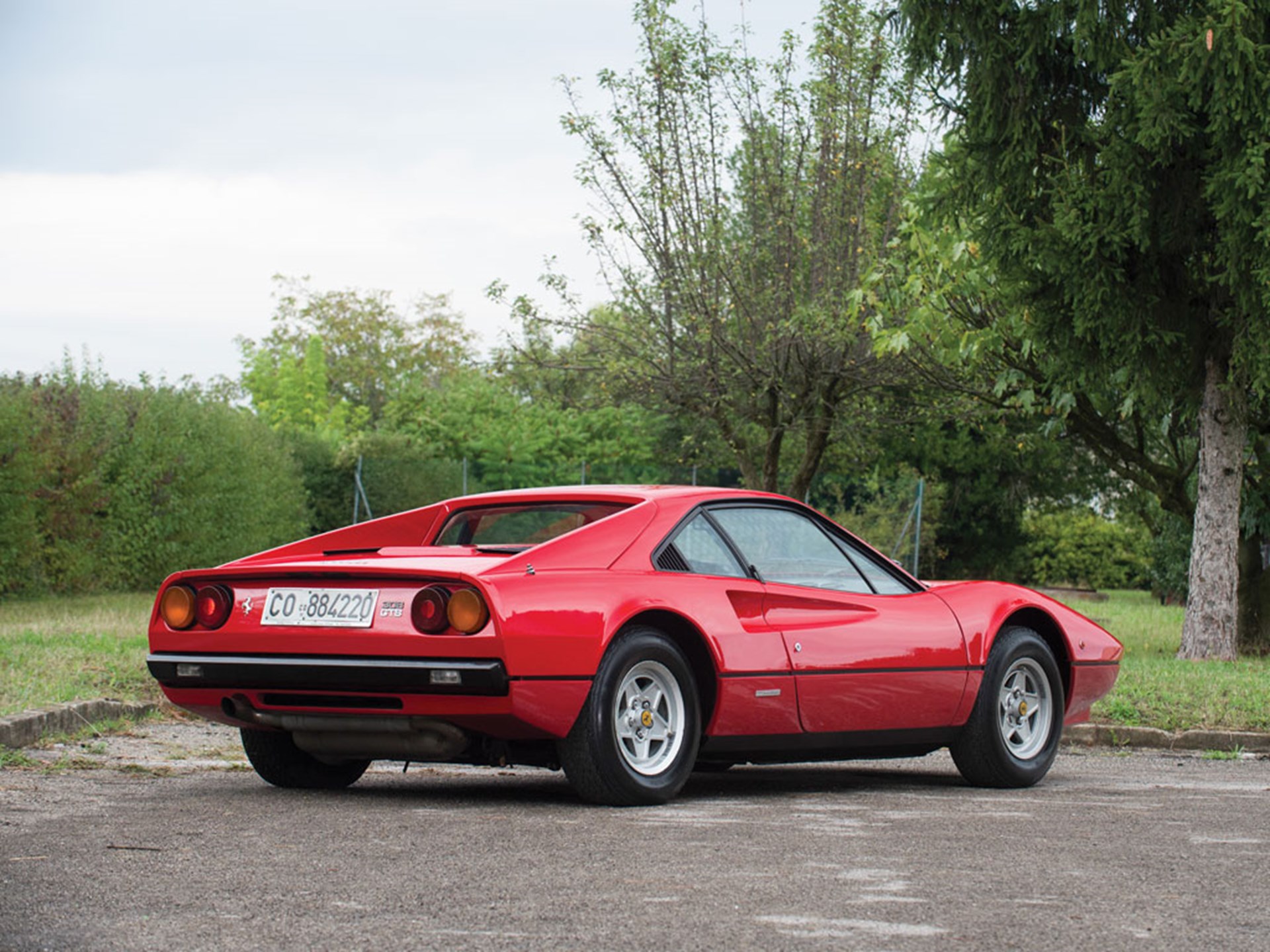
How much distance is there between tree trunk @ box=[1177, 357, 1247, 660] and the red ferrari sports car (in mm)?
8529

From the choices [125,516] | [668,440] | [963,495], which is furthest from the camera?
[668,440]

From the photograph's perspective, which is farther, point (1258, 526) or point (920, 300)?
point (1258, 526)

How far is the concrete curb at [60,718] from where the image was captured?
8422 mm

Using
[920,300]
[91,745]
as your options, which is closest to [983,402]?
[920,300]

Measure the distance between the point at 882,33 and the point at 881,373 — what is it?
429 cm

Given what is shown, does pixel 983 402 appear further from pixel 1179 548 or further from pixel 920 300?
pixel 1179 548

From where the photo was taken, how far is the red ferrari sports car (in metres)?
6.17

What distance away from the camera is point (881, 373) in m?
22.2

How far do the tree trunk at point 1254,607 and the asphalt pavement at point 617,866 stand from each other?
40.0ft

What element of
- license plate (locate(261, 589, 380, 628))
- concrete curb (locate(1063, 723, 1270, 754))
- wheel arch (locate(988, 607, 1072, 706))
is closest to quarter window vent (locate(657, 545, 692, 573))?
license plate (locate(261, 589, 380, 628))

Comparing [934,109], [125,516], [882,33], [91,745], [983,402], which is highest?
[882,33]

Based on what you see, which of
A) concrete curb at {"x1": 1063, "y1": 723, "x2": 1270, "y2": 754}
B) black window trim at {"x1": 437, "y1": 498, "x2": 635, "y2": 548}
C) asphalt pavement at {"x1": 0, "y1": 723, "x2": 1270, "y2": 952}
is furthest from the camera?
concrete curb at {"x1": 1063, "y1": 723, "x2": 1270, "y2": 754}

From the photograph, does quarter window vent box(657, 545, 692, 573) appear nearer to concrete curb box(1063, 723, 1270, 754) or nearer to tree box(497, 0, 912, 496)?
concrete curb box(1063, 723, 1270, 754)

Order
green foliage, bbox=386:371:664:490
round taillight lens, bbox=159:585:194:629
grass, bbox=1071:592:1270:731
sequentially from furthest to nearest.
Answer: green foliage, bbox=386:371:664:490 < grass, bbox=1071:592:1270:731 < round taillight lens, bbox=159:585:194:629
